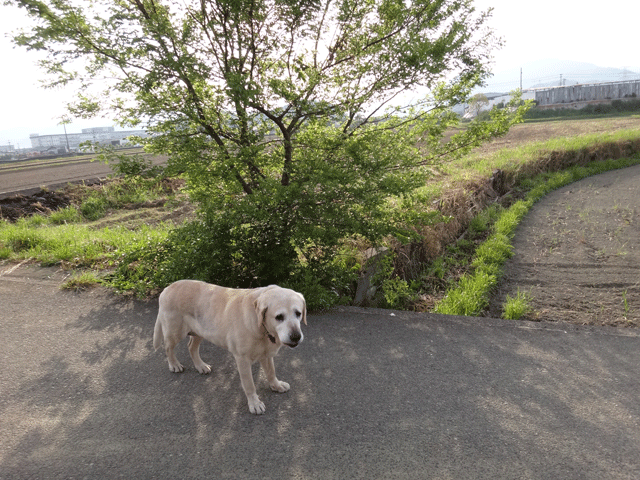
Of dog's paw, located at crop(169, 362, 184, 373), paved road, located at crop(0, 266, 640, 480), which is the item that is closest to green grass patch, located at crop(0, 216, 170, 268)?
paved road, located at crop(0, 266, 640, 480)

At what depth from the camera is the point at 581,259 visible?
7.79 m

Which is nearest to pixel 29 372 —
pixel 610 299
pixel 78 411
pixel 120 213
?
pixel 78 411

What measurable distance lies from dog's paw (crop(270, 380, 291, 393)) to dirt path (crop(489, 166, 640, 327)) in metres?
3.28

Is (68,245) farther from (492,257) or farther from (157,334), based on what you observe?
(492,257)

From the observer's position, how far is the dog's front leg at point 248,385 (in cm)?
341

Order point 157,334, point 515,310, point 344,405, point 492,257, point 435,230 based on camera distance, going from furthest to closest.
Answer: point 435,230 < point 492,257 < point 515,310 < point 157,334 < point 344,405

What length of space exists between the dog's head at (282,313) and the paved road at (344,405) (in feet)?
2.44

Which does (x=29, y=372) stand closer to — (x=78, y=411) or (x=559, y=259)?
(x=78, y=411)

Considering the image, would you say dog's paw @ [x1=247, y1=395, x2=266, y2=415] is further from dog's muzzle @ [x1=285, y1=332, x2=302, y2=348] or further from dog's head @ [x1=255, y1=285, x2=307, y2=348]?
dog's muzzle @ [x1=285, y1=332, x2=302, y2=348]

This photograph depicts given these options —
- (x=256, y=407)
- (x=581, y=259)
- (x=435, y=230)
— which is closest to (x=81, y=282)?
(x=256, y=407)

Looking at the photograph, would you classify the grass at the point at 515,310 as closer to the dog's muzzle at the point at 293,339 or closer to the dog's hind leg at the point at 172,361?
the dog's muzzle at the point at 293,339

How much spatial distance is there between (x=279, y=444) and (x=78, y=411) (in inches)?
65.8

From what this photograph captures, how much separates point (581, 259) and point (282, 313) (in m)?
6.69

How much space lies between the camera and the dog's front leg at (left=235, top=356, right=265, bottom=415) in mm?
3408
